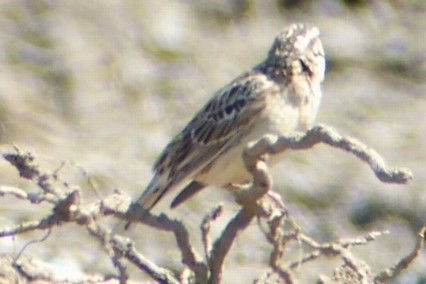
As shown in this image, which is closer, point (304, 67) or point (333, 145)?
point (333, 145)

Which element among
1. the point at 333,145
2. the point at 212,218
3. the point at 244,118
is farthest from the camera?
the point at 244,118

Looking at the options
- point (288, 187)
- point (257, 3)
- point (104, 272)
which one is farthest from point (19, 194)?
point (257, 3)

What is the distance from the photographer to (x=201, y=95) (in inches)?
479

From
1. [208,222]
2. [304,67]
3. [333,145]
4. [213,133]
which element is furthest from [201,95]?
[333,145]

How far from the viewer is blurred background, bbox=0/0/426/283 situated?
35.9 feet

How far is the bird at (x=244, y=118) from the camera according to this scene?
24.8ft

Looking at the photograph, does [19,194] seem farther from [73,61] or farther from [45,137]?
[73,61]

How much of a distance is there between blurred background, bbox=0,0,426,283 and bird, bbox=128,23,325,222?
2.36 metres

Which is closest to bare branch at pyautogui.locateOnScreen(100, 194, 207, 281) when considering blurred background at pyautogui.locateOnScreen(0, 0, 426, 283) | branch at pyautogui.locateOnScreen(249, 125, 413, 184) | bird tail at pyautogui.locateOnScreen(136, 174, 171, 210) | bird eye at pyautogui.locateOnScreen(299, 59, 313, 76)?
branch at pyautogui.locateOnScreen(249, 125, 413, 184)

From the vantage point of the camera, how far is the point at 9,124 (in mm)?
11555

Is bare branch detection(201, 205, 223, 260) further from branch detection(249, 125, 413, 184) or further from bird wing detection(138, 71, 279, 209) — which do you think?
bird wing detection(138, 71, 279, 209)

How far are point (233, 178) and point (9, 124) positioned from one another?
14.1 feet

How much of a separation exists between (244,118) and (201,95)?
4.51 m

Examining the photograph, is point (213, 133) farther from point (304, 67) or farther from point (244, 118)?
point (304, 67)
